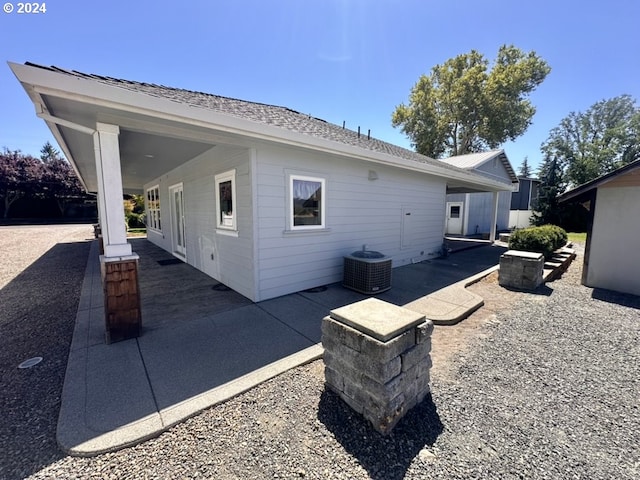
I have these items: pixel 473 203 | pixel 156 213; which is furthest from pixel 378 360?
pixel 473 203

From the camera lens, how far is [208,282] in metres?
6.19

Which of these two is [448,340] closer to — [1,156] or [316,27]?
[316,27]

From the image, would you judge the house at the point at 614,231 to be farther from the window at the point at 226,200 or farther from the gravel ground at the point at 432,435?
the window at the point at 226,200

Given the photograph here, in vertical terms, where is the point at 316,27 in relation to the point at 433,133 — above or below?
below

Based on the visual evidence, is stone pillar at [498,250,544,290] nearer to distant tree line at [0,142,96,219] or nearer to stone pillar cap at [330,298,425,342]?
stone pillar cap at [330,298,425,342]

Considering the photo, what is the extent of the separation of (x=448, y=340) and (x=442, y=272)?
13.5ft

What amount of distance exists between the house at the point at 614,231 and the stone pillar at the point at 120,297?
Answer: 8751 millimetres

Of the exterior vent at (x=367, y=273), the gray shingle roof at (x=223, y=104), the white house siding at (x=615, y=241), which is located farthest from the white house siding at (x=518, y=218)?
the exterior vent at (x=367, y=273)

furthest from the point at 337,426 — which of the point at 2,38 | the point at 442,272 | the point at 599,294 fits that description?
the point at 2,38

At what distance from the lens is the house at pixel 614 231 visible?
5.48 metres

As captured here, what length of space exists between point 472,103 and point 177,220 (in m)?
26.3

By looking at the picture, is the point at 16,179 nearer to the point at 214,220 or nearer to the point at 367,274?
the point at 214,220

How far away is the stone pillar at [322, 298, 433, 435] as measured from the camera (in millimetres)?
2014

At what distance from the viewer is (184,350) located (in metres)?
3.22
